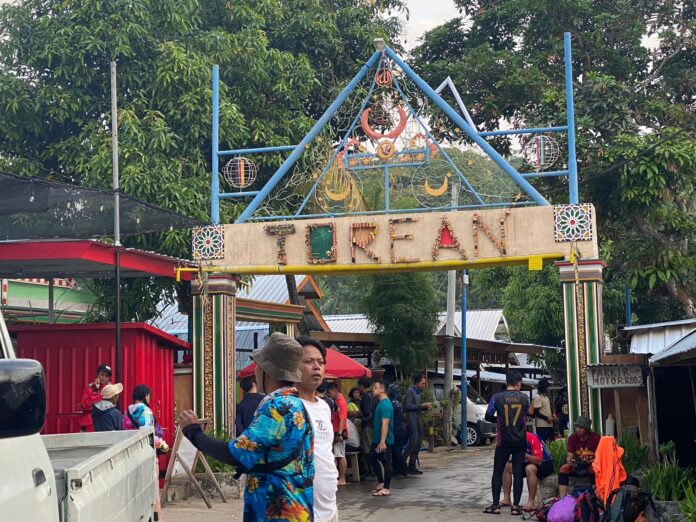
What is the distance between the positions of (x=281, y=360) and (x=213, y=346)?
39.3 feet

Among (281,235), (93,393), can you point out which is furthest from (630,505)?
(281,235)

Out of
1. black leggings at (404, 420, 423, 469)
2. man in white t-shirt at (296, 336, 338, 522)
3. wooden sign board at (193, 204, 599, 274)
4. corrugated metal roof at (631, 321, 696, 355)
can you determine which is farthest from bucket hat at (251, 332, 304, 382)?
black leggings at (404, 420, 423, 469)

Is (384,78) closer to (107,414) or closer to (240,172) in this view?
(240,172)

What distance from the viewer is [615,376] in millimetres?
13328

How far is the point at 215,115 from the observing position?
1678cm

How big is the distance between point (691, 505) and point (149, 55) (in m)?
14.4

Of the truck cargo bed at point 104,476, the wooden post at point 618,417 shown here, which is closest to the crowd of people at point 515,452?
the wooden post at point 618,417

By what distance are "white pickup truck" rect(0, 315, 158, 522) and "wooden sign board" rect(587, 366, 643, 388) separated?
7.56 metres

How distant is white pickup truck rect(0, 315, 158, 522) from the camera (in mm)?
3092

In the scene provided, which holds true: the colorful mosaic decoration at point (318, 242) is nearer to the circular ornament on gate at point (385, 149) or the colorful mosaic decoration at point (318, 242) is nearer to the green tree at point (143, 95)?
the circular ornament on gate at point (385, 149)

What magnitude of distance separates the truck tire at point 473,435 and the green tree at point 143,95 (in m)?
10.5

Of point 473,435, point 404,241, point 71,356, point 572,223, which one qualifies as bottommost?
point 473,435

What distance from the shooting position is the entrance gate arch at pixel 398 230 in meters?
15.3

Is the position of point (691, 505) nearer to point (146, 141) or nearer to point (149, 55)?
point (146, 141)
